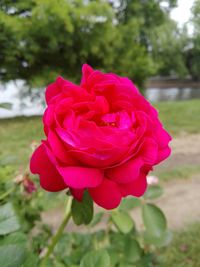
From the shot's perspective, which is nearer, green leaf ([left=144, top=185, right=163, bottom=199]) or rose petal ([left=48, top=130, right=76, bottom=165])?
rose petal ([left=48, top=130, right=76, bottom=165])

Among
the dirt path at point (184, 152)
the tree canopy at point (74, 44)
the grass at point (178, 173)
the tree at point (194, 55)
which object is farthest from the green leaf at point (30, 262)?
the tree canopy at point (74, 44)

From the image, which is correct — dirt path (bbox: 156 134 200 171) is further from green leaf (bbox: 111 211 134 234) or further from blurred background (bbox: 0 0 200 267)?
green leaf (bbox: 111 211 134 234)

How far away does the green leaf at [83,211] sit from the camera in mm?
494

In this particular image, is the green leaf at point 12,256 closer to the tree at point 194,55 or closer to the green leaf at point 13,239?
the green leaf at point 13,239

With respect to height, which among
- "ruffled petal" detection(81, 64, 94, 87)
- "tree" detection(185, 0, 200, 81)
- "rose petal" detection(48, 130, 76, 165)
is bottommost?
"tree" detection(185, 0, 200, 81)

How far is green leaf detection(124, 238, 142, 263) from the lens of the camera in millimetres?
1076

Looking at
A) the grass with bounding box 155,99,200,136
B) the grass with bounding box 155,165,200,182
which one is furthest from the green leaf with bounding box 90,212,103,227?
the grass with bounding box 155,99,200,136

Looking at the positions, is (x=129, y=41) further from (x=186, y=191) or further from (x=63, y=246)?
(x=63, y=246)

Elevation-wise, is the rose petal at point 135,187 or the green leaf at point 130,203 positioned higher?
the rose petal at point 135,187

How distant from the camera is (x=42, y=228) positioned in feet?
4.32

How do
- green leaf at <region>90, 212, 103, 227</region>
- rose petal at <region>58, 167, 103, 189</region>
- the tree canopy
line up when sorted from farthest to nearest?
1. the tree canopy
2. green leaf at <region>90, 212, 103, 227</region>
3. rose petal at <region>58, 167, 103, 189</region>

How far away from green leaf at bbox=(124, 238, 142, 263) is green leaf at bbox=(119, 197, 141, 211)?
10cm

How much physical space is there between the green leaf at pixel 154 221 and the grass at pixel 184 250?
0.93m

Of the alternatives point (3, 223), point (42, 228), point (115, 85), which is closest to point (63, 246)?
point (42, 228)
